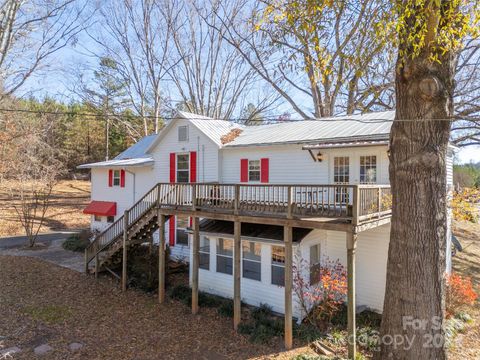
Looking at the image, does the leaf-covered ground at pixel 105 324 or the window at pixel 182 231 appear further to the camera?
the window at pixel 182 231

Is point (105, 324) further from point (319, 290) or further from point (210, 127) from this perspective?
point (210, 127)

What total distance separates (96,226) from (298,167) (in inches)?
565

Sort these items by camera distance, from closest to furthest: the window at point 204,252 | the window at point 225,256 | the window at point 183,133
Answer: the window at point 225,256 < the window at point 204,252 < the window at point 183,133

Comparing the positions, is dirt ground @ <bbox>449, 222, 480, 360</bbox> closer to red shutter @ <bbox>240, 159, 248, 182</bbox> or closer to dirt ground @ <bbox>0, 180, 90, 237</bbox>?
red shutter @ <bbox>240, 159, 248, 182</bbox>

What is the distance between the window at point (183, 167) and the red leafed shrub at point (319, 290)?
25.3 feet

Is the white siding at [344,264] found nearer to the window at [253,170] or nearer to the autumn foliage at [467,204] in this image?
the autumn foliage at [467,204]

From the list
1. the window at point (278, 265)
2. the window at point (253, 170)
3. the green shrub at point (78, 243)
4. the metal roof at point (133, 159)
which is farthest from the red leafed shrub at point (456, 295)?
the green shrub at point (78, 243)

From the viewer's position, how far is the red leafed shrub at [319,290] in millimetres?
10148

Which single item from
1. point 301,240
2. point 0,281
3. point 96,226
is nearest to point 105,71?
point 96,226

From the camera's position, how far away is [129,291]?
13.1 meters

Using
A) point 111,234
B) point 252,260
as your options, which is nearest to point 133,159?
point 111,234

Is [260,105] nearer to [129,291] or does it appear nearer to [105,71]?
[105,71]

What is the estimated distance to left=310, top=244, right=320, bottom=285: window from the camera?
11227mm

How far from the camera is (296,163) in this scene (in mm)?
12867
